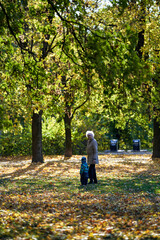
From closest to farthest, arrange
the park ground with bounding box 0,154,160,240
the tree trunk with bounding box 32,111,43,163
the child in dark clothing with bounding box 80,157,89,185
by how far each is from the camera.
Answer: the park ground with bounding box 0,154,160,240 < the child in dark clothing with bounding box 80,157,89,185 < the tree trunk with bounding box 32,111,43,163

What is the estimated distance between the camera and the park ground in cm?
596

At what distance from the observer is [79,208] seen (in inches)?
311

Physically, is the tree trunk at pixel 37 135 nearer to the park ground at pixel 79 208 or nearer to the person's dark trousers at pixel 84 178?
the park ground at pixel 79 208

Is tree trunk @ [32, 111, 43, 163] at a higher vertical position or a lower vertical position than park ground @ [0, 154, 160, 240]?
higher

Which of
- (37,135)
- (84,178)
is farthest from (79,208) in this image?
(37,135)

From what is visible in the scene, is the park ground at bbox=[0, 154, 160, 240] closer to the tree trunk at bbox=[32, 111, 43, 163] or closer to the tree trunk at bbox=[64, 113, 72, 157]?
the tree trunk at bbox=[32, 111, 43, 163]

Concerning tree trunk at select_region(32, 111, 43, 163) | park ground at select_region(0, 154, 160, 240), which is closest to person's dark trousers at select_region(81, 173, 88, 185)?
park ground at select_region(0, 154, 160, 240)

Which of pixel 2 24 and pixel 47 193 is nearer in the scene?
pixel 2 24

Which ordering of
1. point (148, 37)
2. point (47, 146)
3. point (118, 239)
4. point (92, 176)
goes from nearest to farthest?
1. point (118, 239)
2. point (92, 176)
3. point (148, 37)
4. point (47, 146)

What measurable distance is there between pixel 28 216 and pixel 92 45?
3.99m

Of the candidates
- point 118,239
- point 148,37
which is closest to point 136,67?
point 118,239

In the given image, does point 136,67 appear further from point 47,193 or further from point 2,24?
point 47,193

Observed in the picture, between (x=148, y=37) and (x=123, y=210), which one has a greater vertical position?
(x=148, y=37)

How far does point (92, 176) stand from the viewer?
11312mm
